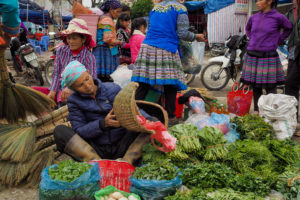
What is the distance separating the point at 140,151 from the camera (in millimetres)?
2516

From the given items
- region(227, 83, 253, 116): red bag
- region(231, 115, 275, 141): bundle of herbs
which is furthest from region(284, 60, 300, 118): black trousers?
region(231, 115, 275, 141): bundle of herbs

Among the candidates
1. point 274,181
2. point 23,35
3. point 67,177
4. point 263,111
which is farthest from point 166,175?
point 23,35

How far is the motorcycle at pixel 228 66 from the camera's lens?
583cm

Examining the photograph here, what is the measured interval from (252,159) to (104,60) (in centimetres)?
285

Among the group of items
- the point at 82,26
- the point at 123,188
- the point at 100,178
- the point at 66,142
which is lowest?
the point at 123,188

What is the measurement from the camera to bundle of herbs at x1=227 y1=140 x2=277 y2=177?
238 centimetres

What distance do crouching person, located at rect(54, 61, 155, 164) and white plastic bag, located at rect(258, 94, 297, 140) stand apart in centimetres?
163

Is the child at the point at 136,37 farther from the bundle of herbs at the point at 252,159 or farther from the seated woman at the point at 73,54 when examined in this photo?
→ the bundle of herbs at the point at 252,159

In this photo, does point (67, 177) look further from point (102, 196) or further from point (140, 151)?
point (140, 151)

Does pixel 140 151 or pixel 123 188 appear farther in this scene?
pixel 140 151

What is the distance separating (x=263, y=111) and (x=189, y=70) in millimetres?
1547

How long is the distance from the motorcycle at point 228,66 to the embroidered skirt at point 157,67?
8.83ft

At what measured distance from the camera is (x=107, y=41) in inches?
167

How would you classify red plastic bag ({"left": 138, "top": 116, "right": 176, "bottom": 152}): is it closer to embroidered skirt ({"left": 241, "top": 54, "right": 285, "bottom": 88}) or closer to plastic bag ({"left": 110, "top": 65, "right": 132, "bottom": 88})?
plastic bag ({"left": 110, "top": 65, "right": 132, "bottom": 88})
